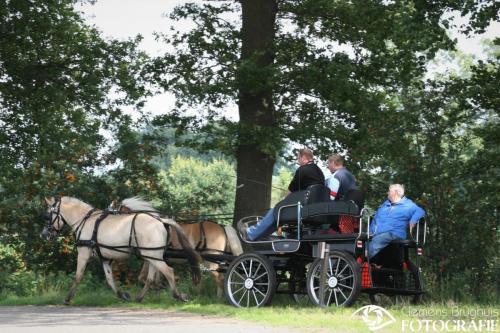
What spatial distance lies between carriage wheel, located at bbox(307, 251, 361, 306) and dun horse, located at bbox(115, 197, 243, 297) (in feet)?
14.0

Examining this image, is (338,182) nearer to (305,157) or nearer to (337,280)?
(305,157)

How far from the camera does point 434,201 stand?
17438 mm

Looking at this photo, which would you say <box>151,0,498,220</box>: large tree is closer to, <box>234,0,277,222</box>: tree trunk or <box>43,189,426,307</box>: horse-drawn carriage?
<box>234,0,277,222</box>: tree trunk

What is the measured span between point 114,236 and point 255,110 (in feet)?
16.9

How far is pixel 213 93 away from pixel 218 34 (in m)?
2.17

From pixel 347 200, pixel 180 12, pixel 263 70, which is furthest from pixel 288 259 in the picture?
pixel 180 12

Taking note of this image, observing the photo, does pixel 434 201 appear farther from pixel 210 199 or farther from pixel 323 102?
pixel 210 199

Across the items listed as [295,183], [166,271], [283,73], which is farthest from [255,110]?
[295,183]

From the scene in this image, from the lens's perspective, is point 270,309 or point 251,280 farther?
point 251,280

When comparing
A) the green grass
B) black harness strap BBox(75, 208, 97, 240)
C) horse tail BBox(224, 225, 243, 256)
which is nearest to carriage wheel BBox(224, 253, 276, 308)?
the green grass

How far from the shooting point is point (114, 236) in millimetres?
17656

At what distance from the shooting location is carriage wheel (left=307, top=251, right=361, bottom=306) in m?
13.6

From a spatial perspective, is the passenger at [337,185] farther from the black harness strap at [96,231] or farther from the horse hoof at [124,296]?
the black harness strap at [96,231]

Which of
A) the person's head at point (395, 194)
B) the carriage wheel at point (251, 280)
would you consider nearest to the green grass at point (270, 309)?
the carriage wheel at point (251, 280)
